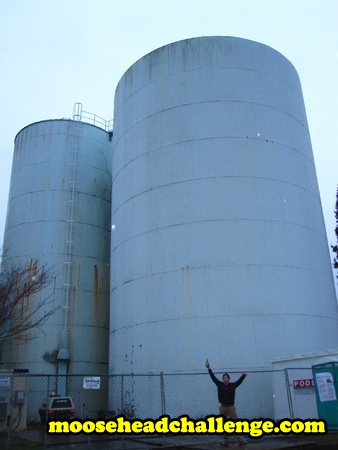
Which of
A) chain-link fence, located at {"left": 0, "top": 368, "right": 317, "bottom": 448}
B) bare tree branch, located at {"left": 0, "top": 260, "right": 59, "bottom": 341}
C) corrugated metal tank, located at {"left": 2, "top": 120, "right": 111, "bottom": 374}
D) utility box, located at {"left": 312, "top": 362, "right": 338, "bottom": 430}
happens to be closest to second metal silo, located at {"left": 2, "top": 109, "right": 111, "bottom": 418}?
corrugated metal tank, located at {"left": 2, "top": 120, "right": 111, "bottom": 374}

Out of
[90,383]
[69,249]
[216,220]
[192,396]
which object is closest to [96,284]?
[69,249]

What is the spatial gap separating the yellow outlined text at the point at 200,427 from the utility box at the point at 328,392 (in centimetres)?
32

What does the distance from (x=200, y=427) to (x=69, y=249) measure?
1445 cm

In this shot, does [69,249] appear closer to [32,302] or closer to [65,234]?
[65,234]

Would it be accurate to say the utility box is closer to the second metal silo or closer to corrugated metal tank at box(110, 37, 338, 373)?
corrugated metal tank at box(110, 37, 338, 373)

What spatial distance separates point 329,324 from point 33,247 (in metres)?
16.2

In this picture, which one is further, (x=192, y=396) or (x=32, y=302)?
(x=32, y=302)

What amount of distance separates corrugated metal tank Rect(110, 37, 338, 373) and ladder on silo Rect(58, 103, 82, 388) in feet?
16.3

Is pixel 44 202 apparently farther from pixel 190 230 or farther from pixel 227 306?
pixel 227 306

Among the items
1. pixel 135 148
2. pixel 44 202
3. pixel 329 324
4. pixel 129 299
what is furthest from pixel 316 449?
pixel 44 202

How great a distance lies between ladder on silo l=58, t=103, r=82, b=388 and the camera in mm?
23969

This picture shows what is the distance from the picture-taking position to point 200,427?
13969mm

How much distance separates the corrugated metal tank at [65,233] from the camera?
24.4 metres

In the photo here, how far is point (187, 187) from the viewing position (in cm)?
1845
